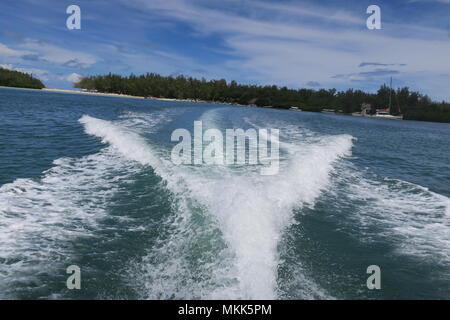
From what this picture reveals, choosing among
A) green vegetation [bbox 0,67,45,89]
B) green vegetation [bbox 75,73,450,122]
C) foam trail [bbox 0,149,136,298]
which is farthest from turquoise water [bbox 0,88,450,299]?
green vegetation [bbox 0,67,45,89]

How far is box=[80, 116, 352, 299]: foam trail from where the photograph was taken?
4.29 meters

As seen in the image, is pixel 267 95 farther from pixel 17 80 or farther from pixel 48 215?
pixel 48 215

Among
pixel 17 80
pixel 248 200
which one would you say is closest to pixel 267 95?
pixel 17 80

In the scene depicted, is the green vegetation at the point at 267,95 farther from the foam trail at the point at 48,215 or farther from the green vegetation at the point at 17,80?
the foam trail at the point at 48,215

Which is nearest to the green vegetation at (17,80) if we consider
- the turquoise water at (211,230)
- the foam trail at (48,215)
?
the turquoise water at (211,230)

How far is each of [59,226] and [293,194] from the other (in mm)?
5176

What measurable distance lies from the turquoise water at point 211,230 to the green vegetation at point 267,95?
10592 cm

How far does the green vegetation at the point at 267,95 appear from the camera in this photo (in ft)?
356

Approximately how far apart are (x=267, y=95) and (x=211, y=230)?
428ft

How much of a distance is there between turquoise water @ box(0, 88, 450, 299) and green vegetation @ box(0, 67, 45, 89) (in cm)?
13153

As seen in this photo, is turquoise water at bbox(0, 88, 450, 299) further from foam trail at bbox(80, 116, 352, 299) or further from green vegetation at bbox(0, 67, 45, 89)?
green vegetation at bbox(0, 67, 45, 89)

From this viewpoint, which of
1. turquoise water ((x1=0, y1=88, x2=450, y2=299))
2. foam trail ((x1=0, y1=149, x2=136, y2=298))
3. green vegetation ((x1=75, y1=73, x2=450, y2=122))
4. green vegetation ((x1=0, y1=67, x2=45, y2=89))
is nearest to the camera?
turquoise water ((x1=0, y1=88, x2=450, y2=299))

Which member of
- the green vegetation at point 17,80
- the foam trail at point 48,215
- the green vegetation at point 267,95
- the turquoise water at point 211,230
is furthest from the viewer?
the green vegetation at point 17,80

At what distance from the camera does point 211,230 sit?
18.1 feet
